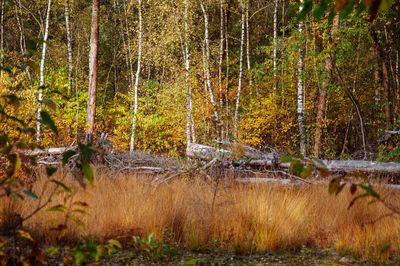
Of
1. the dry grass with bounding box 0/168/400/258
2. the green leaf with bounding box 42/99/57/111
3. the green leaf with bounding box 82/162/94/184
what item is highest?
the green leaf with bounding box 42/99/57/111

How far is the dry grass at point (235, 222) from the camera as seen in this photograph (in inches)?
177

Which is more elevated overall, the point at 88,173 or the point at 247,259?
the point at 88,173

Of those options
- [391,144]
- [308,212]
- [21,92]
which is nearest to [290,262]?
[308,212]

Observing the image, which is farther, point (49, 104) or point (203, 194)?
point (203, 194)

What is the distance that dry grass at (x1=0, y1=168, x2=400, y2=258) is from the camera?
449 centimetres

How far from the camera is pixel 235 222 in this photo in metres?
4.71

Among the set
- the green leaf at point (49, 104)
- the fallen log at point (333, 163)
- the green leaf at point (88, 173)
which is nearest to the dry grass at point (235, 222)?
the fallen log at point (333, 163)

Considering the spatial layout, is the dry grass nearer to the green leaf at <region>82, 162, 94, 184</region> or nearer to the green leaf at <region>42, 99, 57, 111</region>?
the green leaf at <region>42, 99, 57, 111</region>

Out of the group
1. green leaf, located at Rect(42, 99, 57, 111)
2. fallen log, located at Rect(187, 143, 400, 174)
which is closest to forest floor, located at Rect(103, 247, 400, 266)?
green leaf, located at Rect(42, 99, 57, 111)

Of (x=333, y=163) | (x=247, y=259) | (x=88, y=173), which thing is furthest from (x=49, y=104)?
(x=333, y=163)

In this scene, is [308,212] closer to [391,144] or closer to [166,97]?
[391,144]

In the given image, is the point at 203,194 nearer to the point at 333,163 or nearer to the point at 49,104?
the point at 333,163

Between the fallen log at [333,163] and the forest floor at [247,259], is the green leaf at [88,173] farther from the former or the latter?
the fallen log at [333,163]

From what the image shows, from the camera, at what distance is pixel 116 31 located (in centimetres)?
2689
